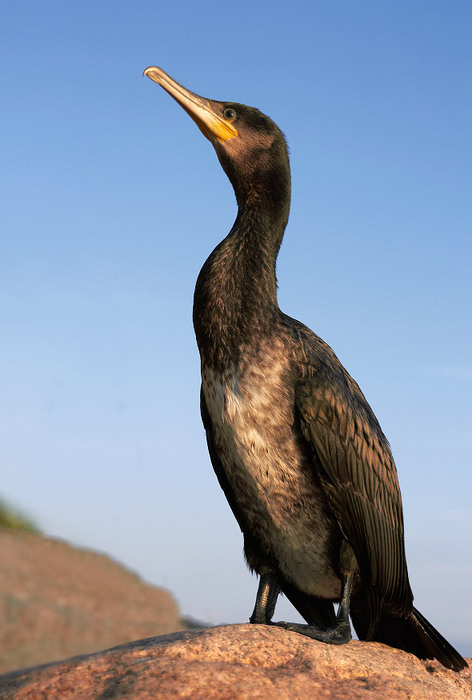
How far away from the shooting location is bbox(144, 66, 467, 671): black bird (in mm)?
5195

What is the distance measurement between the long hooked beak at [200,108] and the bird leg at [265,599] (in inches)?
147

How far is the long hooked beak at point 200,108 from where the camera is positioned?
6.32m

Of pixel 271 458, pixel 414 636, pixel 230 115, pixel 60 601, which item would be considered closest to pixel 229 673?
pixel 60 601

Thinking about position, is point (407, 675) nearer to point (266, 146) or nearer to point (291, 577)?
point (291, 577)

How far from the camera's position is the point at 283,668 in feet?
13.7

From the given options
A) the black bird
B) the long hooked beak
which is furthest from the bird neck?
the long hooked beak

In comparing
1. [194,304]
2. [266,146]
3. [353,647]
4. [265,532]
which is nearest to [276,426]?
[265,532]

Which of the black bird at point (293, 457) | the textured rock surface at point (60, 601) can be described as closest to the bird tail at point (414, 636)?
the black bird at point (293, 457)

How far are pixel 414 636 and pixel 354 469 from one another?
5.06 feet

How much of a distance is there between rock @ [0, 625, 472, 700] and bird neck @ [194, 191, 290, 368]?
1944 mm

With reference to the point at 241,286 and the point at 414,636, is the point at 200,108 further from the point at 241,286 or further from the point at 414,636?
the point at 414,636

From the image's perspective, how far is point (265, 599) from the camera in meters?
5.55

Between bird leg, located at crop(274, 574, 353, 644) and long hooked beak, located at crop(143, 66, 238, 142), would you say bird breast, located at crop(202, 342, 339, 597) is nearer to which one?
bird leg, located at crop(274, 574, 353, 644)

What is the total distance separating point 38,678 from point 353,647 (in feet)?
7.26
